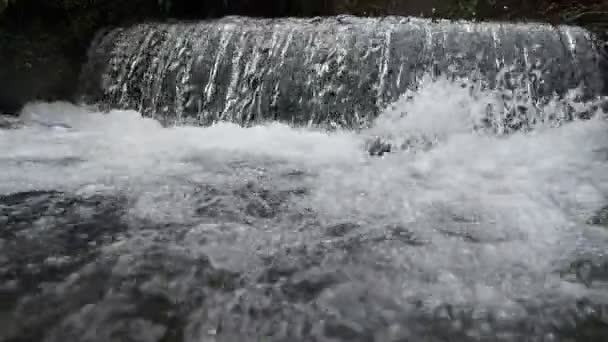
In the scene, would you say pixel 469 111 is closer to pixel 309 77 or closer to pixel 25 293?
pixel 309 77

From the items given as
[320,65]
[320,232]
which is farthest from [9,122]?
[320,232]

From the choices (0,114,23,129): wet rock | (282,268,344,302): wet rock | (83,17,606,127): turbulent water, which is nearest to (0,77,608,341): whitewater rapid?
(282,268,344,302): wet rock

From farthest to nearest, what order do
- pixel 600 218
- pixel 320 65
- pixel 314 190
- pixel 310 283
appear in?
pixel 320 65 → pixel 314 190 → pixel 600 218 → pixel 310 283

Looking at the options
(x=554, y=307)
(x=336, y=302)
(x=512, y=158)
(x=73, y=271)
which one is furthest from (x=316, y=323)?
(x=512, y=158)

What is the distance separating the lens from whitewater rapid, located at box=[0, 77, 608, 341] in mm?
1826

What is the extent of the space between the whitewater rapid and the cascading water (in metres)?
0.01

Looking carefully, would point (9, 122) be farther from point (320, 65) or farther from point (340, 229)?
point (340, 229)

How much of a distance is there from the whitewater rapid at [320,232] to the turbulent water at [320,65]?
0.32 m

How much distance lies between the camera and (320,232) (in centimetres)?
256

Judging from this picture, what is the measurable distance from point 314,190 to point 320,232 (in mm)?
656

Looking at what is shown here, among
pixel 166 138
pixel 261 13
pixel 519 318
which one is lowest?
pixel 166 138

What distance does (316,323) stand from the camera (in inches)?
71.1

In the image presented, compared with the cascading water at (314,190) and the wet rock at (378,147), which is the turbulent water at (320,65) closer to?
the cascading water at (314,190)

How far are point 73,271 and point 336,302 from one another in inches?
42.9
